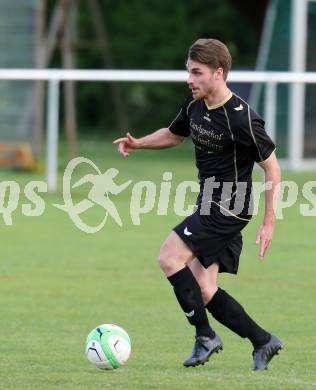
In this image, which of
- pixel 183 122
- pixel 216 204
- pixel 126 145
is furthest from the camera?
pixel 126 145

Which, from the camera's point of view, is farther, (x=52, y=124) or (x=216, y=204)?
(x=52, y=124)

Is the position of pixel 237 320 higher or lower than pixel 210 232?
lower

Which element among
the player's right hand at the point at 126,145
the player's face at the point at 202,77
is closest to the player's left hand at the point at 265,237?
the player's face at the point at 202,77

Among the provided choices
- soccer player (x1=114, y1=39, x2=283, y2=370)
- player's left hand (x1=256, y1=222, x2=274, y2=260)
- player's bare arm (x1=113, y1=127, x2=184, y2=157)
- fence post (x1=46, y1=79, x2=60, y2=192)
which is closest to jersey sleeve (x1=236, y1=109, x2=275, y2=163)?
soccer player (x1=114, y1=39, x2=283, y2=370)

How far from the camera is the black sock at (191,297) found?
6.66 meters

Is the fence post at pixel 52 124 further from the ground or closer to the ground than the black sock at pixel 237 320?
closer to the ground

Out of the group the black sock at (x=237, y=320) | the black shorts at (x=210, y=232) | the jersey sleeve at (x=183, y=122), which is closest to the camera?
the black shorts at (x=210, y=232)

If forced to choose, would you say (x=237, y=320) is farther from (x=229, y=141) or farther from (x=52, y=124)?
(x=52, y=124)

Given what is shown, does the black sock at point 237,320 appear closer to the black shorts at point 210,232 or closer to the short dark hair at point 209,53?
the black shorts at point 210,232

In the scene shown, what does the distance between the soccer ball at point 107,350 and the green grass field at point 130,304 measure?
2.4 inches

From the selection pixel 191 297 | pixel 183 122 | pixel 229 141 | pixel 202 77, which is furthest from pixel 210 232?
pixel 202 77

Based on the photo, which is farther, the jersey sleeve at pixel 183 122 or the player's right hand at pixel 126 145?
the player's right hand at pixel 126 145

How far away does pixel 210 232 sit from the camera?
6648mm

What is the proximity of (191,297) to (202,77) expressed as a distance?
1291mm
